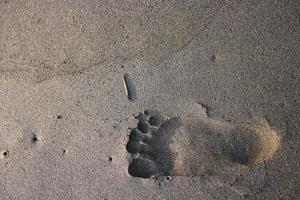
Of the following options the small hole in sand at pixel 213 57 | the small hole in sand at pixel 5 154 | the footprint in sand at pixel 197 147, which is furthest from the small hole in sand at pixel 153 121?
the small hole in sand at pixel 5 154

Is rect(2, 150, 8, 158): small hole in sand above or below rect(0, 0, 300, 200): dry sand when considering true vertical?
below

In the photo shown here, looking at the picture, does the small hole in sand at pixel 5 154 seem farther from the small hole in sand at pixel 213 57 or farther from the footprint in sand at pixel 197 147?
the small hole in sand at pixel 213 57

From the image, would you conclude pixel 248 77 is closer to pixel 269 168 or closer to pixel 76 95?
pixel 269 168

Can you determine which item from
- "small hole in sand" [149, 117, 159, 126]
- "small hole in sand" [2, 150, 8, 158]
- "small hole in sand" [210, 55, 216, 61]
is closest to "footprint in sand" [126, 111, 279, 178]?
"small hole in sand" [149, 117, 159, 126]

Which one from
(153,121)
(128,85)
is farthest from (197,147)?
(128,85)

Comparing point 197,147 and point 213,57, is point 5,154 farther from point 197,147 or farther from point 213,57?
point 213,57

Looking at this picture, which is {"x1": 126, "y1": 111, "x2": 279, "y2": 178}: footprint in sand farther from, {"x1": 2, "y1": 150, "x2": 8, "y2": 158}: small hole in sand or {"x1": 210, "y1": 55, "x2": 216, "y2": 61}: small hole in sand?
{"x1": 2, "y1": 150, "x2": 8, "y2": 158}: small hole in sand
